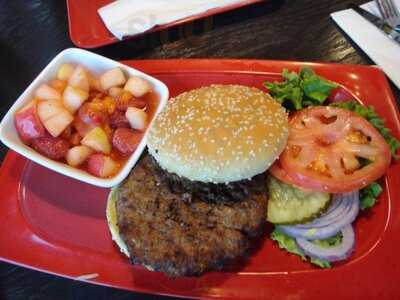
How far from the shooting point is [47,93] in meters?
1.75

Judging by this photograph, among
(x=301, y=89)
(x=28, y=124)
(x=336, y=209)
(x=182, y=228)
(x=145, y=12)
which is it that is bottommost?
(x=336, y=209)

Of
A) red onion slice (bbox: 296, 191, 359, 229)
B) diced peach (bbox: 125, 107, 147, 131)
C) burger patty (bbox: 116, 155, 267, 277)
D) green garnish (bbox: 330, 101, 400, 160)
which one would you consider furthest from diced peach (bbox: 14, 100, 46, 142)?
green garnish (bbox: 330, 101, 400, 160)

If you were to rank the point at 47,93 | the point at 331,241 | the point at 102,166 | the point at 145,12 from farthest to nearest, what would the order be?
the point at 145,12 → the point at 47,93 → the point at 102,166 → the point at 331,241

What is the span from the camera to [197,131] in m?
1.43

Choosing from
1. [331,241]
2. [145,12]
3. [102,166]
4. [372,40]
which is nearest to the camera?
[331,241]

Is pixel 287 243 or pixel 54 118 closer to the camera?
pixel 287 243

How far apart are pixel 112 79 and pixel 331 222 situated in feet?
3.58

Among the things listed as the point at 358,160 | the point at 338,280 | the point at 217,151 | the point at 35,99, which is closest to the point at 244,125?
the point at 217,151

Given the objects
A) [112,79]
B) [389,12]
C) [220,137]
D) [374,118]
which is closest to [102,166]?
[112,79]

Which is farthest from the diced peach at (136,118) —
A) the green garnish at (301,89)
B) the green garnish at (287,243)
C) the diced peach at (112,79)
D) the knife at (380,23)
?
the knife at (380,23)

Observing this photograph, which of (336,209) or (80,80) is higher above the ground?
(80,80)

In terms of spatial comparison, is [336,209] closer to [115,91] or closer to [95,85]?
[115,91]

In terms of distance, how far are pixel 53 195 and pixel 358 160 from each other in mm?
1248

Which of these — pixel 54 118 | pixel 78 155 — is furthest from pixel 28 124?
pixel 78 155
